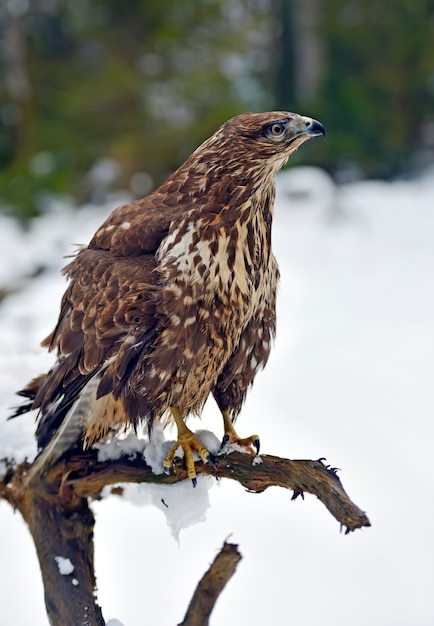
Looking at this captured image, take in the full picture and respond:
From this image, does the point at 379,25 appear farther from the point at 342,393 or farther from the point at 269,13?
the point at 342,393

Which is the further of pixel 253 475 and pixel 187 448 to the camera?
pixel 187 448

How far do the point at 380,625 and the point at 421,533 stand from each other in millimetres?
865

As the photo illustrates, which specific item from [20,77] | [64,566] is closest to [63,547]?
[64,566]

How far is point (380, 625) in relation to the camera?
12.6ft

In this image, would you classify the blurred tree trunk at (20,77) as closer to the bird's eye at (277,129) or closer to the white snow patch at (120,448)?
the white snow patch at (120,448)

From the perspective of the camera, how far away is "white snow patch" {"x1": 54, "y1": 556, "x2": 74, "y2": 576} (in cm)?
313

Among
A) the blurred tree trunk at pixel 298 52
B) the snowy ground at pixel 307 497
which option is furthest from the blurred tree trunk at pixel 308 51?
the snowy ground at pixel 307 497

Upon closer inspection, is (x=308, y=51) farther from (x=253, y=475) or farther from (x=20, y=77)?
(x=253, y=475)

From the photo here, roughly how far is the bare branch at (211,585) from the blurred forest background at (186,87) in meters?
10.7

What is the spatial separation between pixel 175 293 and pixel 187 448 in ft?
1.90

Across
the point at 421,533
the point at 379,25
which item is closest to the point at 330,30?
the point at 379,25

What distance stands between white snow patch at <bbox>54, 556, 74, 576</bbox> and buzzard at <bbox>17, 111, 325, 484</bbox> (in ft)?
1.20

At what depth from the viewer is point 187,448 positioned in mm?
3000

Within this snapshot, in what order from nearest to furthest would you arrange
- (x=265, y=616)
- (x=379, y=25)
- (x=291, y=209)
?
1. (x=265, y=616)
2. (x=291, y=209)
3. (x=379, y=25)
